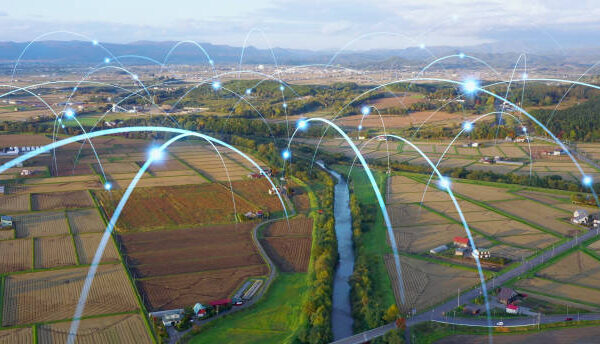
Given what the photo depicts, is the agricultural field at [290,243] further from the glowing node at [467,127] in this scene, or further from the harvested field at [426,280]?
the glowing node at [467,127]

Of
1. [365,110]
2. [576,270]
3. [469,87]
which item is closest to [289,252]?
[576,270]

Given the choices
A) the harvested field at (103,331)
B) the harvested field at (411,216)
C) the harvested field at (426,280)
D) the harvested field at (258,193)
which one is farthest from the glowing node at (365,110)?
the harvested field at (103,331)

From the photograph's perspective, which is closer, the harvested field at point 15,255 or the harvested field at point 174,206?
the harvested field at point 15,255

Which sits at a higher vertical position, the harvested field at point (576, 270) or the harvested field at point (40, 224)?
the harvested field at point (40, 224)

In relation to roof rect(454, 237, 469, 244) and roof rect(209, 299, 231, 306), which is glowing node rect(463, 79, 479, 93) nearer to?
roof rect(454, 237, 469, 244)

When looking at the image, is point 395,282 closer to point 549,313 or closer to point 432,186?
point 549,313

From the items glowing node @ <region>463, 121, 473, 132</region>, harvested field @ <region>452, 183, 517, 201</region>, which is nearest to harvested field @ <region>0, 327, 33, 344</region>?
harvested field @ <region>452, 183, 517, 201</region>
